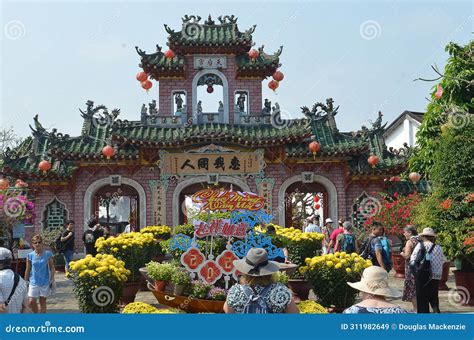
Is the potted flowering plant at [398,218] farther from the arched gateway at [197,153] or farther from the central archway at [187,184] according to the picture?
the central archway at [187,184]

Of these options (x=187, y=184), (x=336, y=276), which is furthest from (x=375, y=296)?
(x=187, y=184)

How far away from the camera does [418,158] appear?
877 inches

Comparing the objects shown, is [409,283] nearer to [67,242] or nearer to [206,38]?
[67,242]

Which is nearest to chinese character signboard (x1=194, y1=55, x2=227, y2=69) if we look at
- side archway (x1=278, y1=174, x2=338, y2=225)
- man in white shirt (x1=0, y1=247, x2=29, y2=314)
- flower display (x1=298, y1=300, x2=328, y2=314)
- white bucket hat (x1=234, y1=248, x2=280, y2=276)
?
side archway (x1=278, y1=174, x2=338, y2=225)

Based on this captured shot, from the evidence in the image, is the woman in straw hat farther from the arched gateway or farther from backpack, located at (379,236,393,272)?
the arched gateway

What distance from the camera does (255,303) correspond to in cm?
424

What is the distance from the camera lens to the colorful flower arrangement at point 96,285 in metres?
7.86

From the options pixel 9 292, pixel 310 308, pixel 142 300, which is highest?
pixel 9 292

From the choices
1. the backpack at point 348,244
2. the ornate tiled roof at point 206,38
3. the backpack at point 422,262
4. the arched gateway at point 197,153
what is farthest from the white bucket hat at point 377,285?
the ornate tiled roof at point 206,38

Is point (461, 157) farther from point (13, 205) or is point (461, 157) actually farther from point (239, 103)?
point (13, 205)

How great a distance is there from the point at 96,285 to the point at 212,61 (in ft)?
39.8

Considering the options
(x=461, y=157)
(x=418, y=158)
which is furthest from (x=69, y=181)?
(x=418, y=158)

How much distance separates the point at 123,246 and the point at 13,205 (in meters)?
4.82

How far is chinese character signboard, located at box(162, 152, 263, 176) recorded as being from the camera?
1778cm
